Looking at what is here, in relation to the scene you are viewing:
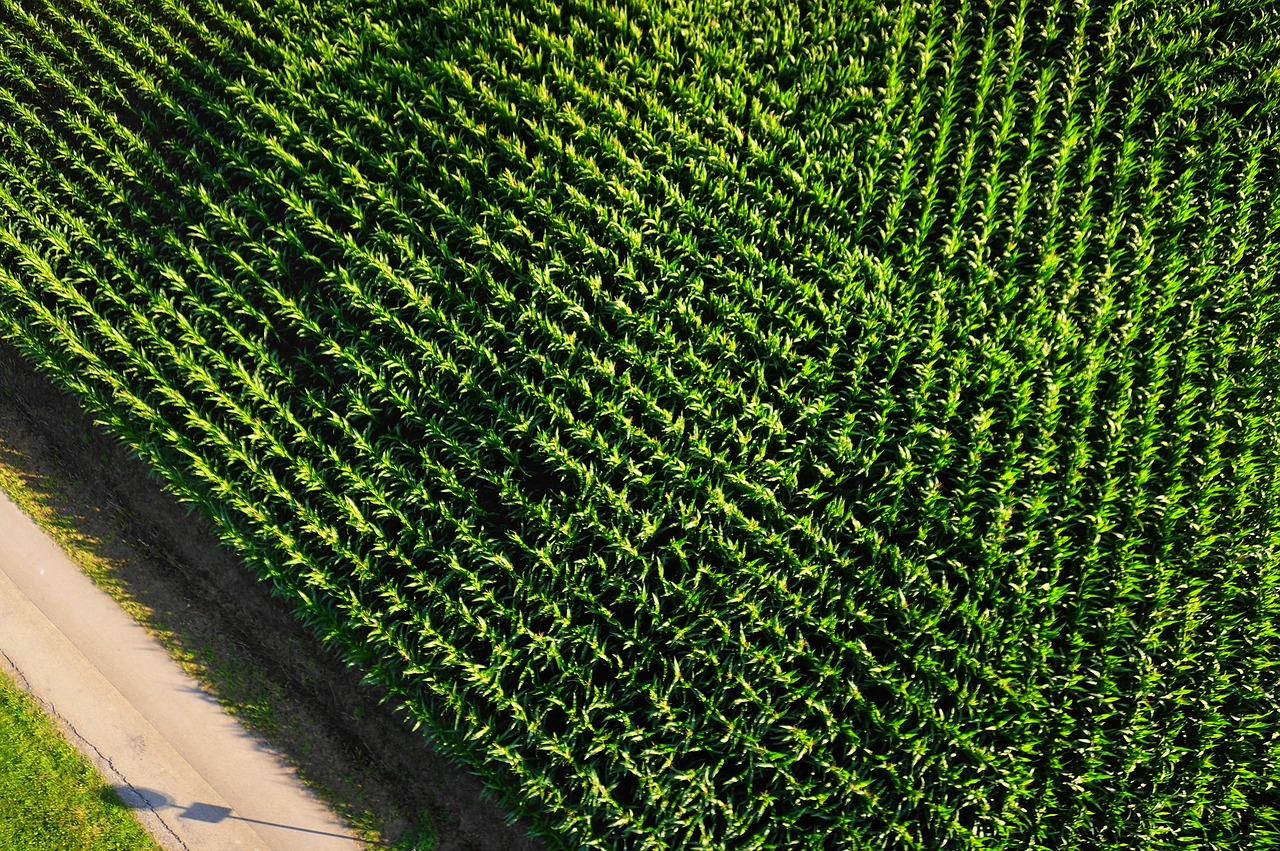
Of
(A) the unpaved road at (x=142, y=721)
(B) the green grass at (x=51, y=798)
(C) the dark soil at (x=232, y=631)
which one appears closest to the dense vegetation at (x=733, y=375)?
(C) the dark soil at (x=232, y=631)

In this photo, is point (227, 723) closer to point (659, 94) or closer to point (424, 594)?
point (424, 594)

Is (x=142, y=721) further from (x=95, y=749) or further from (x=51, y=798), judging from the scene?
(x=51, y=798)

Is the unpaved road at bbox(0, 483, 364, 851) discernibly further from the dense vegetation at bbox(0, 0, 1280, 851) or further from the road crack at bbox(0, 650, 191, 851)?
the dense vegetation at bbox(0, 0, 1280, 851)

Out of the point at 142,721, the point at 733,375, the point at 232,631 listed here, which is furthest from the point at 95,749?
the point at 733,375

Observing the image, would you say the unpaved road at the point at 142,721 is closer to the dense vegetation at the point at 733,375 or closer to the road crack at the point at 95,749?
the road crack at the point at 95,749

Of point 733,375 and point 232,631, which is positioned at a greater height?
point 733,375

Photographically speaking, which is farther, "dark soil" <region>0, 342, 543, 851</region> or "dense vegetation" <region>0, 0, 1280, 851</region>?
"dark soil" <region>0, 342, 543, 851</region>

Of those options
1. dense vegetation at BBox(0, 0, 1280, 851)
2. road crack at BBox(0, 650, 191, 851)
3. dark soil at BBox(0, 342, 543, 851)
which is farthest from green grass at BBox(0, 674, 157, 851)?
dense vegetation at BBox(0, 0, 1280, 851)
